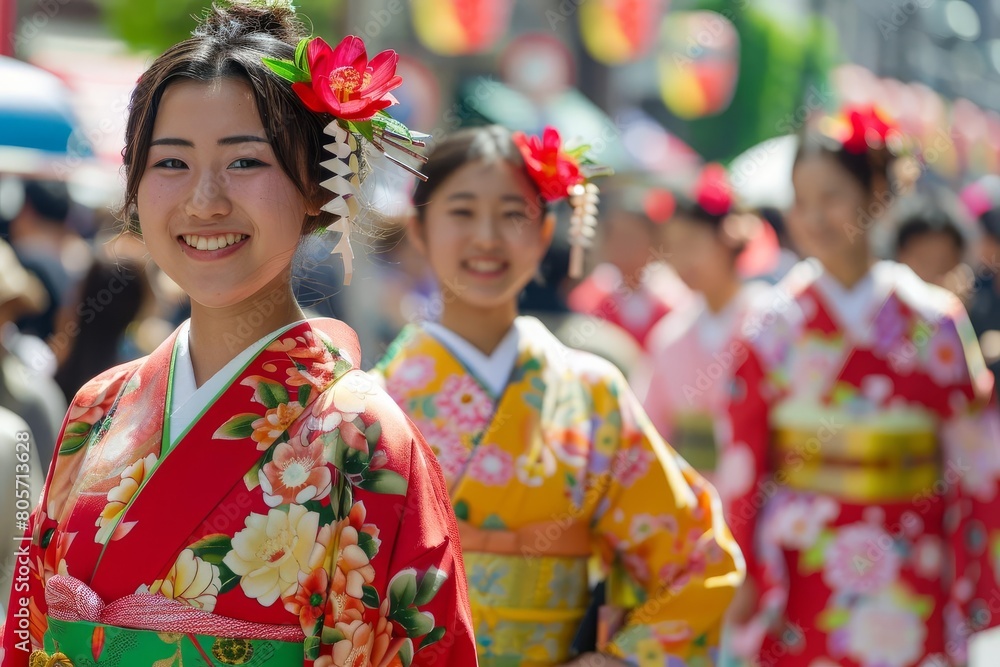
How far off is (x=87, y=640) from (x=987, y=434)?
10.8 ft

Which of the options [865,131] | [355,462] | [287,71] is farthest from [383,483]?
[865,131]

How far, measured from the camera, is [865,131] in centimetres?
455

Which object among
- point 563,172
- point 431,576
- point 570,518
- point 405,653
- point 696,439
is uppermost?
point 563,172

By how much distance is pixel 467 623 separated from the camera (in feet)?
6.58

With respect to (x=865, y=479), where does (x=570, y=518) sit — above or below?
above

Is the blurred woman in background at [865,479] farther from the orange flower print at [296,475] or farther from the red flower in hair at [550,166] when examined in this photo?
the orange flower print at [296,475]

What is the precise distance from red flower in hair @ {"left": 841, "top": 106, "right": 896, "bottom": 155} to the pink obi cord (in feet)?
10.5

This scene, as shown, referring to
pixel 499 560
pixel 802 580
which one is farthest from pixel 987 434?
pixel 499 560

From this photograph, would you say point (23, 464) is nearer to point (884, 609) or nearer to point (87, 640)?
point (87, 640)

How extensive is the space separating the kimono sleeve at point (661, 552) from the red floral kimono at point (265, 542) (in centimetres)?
122

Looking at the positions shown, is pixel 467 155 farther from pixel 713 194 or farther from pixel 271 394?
pixel 713 194

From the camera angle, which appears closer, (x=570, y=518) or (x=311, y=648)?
(x=311, y=648)

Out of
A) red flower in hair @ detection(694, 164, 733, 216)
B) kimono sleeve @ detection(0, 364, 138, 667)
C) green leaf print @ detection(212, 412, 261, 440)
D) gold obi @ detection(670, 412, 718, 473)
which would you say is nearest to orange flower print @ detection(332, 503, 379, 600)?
green leaf print @ detection(212, 412, 261, 440)

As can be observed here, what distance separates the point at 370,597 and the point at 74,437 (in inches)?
23.7
